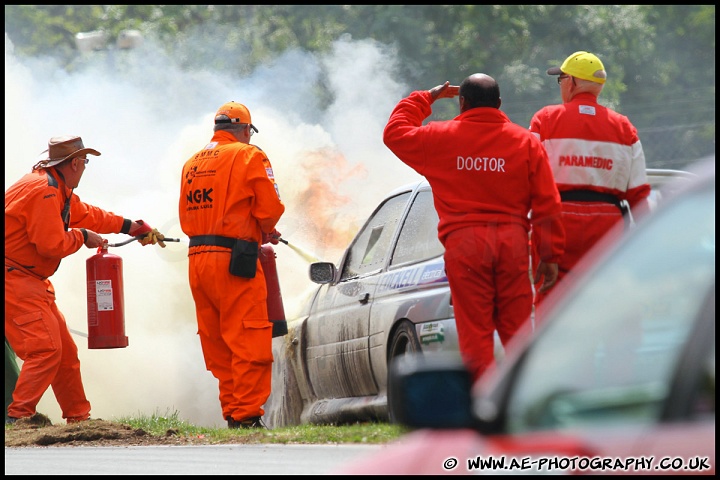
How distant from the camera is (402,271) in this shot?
295 inches

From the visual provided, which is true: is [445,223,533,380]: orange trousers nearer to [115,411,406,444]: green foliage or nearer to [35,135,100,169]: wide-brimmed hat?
[115,411,406,444]: green foliage

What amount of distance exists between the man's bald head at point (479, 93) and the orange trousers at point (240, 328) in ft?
7.03

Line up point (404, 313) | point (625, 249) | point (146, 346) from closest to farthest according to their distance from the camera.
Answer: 1. point (625, 249)
2. point (404, 313)
3. point (146, 346)

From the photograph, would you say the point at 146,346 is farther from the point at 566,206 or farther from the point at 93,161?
the point at 566,206

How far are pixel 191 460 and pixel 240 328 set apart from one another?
204cm

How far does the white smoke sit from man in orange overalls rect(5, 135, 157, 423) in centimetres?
146

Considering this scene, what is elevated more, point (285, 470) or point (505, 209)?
point (505, 209)

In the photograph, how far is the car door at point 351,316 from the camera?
790cm

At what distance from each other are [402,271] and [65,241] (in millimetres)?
2548

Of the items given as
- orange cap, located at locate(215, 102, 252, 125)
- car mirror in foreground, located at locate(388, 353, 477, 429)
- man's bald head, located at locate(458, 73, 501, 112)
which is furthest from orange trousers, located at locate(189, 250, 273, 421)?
car mirror in foreground, located at locate(388, 353, 477, 429)

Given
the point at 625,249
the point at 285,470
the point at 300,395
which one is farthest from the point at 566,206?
the point at 625,249

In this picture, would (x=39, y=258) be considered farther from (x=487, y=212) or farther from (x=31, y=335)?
(x=487, y=212)

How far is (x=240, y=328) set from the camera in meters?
8.07

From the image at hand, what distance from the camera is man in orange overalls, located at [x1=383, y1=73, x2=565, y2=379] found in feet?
20.9
